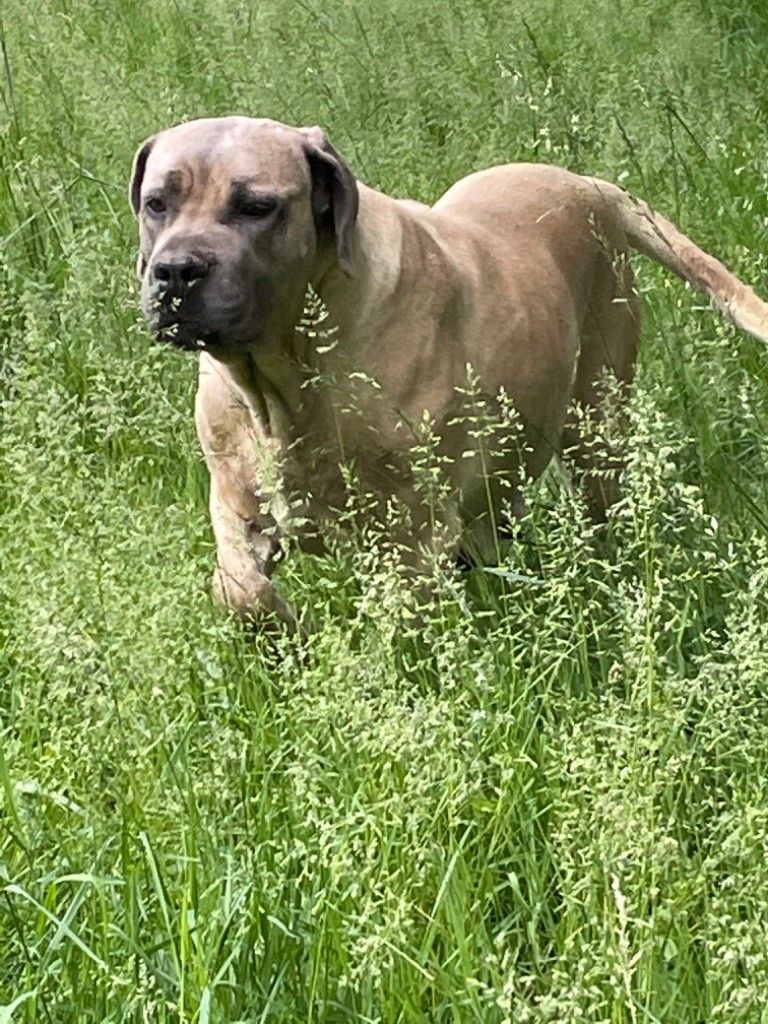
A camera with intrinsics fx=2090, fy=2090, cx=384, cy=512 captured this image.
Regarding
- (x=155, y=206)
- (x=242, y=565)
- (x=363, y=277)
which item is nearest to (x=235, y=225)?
(x=155, y=206)

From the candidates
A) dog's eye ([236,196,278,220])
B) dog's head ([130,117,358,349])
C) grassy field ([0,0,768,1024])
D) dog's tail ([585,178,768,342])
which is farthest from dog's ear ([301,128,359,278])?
dog's tail ([585,178,768,342])

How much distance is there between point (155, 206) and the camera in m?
3.96

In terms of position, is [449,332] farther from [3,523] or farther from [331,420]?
[3,523]

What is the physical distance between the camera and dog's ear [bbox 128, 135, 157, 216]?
4129mm

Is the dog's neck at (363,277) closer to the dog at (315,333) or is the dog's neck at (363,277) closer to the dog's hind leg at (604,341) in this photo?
the dog at (315,333)

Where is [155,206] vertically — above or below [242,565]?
above

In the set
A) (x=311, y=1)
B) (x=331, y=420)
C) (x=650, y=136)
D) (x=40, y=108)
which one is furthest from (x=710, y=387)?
(x=311, y=1)

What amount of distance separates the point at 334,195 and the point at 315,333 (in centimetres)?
36

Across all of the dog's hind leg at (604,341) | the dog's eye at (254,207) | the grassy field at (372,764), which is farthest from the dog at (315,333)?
the dog's hind leg at (604,341)

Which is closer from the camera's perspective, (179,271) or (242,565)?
(179,271)

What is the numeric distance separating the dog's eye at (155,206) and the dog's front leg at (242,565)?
543mm

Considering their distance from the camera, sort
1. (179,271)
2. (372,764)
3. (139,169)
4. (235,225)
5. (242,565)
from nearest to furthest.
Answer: (372,764) < (179,271) < (235,225) < (242,565) < (139,169)

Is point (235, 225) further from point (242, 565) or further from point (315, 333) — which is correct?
point (242, 565)

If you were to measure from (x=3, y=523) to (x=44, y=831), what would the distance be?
91cm
